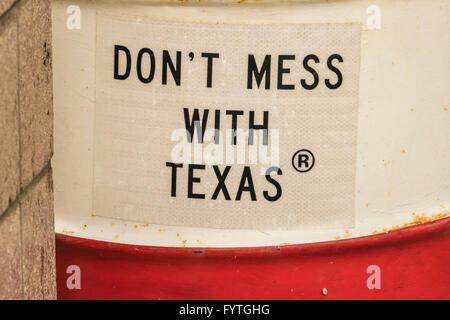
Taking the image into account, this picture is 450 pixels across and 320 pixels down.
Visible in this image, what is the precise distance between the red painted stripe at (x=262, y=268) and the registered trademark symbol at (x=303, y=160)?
21cm

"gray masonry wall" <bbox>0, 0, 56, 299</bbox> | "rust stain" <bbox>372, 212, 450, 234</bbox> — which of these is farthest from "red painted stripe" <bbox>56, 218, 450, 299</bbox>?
"gray masonry wall" <bbox>0, 0, 56, 299</bbox>

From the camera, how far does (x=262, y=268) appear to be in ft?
7.85

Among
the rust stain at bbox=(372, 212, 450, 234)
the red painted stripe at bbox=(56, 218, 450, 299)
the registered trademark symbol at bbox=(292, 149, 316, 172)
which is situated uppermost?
the registered trademark symbol at bbox=(292, 149, 316, 172)

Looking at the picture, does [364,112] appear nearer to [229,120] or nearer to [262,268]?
[229,120]

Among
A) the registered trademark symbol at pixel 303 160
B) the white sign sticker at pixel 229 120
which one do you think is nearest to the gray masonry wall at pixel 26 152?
the white sign sticker at pixel 229 120

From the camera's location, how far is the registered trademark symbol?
90.4 inches

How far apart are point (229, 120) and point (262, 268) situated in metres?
0.39

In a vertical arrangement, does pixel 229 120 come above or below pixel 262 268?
above

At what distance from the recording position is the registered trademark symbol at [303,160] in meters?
2.29

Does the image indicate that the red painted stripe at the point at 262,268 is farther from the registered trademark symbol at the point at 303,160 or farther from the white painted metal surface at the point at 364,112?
the registered trademark symbol at the point at 303,160

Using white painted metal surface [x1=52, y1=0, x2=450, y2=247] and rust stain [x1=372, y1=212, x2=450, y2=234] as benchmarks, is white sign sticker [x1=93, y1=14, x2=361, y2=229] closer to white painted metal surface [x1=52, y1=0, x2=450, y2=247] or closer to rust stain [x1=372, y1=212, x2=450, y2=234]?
white painted metal surface [x1=52, y1=0, x2=450, y2=247]

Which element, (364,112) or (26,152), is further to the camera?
(364,112)

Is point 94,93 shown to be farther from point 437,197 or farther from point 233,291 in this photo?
point 437,197

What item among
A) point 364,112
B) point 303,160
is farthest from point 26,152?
point 364,112
